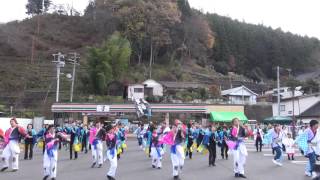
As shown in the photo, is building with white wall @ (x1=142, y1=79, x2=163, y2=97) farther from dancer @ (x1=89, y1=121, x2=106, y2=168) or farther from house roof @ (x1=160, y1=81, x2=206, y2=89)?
dancer @ (x1=89, y1=121, x2=106, y2=168)

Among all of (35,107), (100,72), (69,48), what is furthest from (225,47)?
(35,107)

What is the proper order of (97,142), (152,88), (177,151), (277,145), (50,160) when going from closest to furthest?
(50,160) < (177,151) < (97,142) < (277,145) < (152,88)

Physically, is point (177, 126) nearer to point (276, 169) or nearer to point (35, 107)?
point (276, 169)

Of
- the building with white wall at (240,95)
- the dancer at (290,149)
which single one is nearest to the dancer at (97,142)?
the dancer at (290,149)

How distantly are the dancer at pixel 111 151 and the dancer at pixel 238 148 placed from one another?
12.3ft

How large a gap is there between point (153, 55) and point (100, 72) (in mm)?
20343

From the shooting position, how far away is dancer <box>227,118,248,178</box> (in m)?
14.0

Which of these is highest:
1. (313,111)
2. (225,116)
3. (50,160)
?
(313,111)

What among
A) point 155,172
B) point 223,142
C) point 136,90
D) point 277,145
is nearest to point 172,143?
point 155,172

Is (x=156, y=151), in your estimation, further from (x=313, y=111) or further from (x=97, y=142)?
(x=313, y=111)

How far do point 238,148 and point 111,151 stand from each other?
4.04m

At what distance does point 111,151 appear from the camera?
520 inches

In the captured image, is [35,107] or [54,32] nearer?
[35,107]

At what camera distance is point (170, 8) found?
81.8 metres
